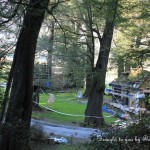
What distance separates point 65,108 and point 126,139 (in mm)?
18309

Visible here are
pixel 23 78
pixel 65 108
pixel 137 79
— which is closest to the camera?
pixel 23 78

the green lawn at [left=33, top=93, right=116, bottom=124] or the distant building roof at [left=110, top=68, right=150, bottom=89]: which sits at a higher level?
the distant building roof at [left=110, top=68, right=150, bottom=89]

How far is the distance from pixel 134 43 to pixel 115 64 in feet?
7.33

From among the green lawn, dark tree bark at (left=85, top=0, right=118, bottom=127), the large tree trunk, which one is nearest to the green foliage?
the large tree trunk

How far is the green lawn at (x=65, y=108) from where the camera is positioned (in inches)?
713

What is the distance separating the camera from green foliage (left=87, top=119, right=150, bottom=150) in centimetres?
432

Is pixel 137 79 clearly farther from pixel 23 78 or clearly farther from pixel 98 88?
pixel 98 88

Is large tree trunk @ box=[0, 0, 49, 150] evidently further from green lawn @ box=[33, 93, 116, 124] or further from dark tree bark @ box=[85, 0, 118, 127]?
green lawn @ box=[33, 93, 116, 124]

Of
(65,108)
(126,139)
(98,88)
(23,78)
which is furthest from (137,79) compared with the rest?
(65,108)

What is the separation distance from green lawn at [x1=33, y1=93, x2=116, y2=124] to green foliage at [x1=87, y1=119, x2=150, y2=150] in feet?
39.6

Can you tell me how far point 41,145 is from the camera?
9.25 m

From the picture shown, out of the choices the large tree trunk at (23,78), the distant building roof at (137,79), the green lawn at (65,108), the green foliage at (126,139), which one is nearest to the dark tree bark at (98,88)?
the green lawn at (65,108)

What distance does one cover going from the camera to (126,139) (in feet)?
14.8

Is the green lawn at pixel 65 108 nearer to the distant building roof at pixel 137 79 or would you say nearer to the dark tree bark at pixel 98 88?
the dark tree bark at pixel 98 88
